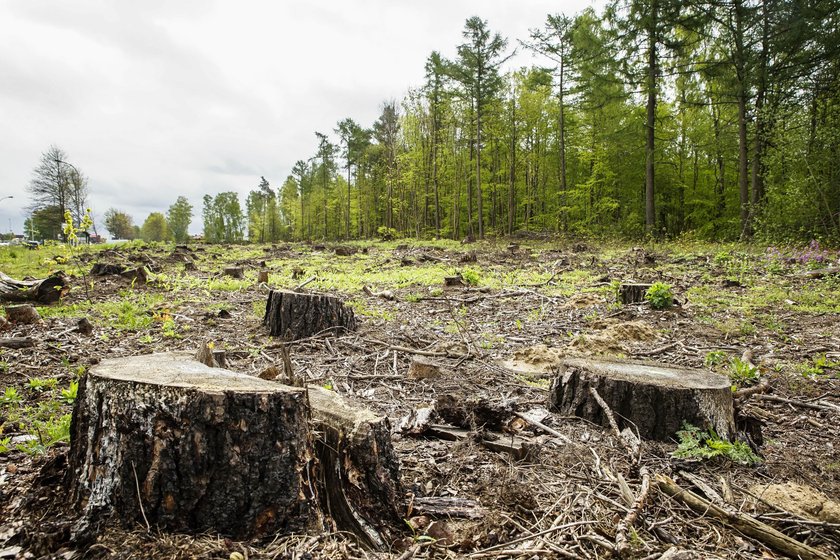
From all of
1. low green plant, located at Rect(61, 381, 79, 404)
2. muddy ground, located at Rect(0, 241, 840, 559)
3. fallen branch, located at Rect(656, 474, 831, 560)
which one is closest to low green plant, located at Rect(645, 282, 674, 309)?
muddy ground, located at Rect(0, 241, 840, 559)

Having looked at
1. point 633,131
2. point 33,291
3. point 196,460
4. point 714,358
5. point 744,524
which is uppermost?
point 633,131

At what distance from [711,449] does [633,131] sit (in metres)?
21.1

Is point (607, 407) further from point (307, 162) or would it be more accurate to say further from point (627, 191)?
point (307, 162)

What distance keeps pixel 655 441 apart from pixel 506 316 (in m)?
4.52

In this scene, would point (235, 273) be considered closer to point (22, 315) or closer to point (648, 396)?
point (22, 315)

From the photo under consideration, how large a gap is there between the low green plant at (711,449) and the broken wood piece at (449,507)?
1.43 meters

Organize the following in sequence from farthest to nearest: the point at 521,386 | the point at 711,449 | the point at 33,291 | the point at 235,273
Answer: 1. the point at 235,273
2. the point at 33,291
3. the point at 521,386
4. the point at 711,449

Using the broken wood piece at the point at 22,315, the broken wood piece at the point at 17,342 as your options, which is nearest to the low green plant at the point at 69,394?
the broken wood piece at the point at 17,342

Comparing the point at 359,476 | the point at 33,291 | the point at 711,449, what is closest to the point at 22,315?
the point at 33,291

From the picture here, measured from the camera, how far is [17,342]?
4793 millimetres

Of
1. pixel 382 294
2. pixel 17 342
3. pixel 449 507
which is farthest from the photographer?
pixel 382 294

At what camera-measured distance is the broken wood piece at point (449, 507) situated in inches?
80.4

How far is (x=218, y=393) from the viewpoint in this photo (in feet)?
5.80

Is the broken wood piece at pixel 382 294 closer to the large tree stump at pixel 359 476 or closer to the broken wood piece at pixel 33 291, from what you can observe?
the broken wood piece at pixel 33 291
